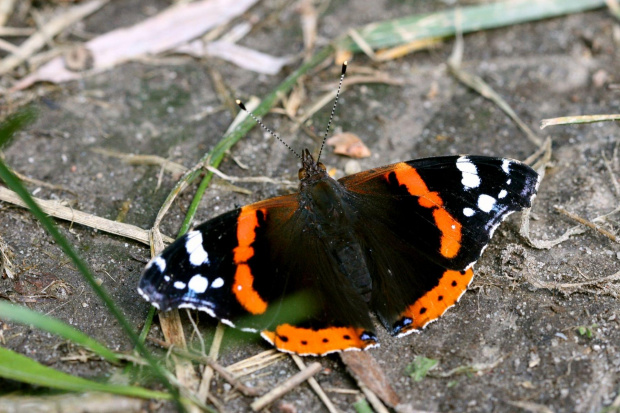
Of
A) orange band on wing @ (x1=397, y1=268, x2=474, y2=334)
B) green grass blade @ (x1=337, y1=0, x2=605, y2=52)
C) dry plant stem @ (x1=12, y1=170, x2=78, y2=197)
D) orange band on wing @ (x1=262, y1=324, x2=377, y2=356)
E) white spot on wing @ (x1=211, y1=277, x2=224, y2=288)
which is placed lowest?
orange band on wing @ (x1=262, y1=324, x2=377, y2=356)

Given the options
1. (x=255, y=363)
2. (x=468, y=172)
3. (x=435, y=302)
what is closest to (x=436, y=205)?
(x=468, y=172)

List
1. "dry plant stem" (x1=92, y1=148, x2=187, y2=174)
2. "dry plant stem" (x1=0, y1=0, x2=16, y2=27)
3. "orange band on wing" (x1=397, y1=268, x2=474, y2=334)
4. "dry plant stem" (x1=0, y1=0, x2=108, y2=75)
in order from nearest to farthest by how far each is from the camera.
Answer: "orange band on wing" (x1=397, y1=268, x2=474, y2=334) < "dry plant stem" (x1=92, y1=148, x2=187, y2=174) < "dry plant stem" (x1=0, y1=0, x2=108, y2=75) < "dry plant stem" (x1=0, y1=0, x2=16, y2=27)

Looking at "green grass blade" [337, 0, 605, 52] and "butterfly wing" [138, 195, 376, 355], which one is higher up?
"green grass blade" [337, 0, 605, 52]

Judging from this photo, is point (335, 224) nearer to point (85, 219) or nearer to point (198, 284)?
point (198, 284)

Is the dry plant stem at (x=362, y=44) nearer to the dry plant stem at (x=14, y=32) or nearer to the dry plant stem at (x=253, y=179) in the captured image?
the dry plant stem at (x=253, y=179)

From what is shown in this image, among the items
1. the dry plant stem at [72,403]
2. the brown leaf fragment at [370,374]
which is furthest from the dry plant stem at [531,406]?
the dry plant stem at [72,403]

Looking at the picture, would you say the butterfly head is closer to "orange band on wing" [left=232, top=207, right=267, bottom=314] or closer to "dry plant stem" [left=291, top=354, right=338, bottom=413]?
"orange band on wing" [left=232, top=207, right=267, bottom=314]

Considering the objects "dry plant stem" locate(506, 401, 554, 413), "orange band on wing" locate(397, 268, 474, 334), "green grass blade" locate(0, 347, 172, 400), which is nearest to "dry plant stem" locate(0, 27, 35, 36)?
"green grass blade" locate(0, 347, 172, 400)
